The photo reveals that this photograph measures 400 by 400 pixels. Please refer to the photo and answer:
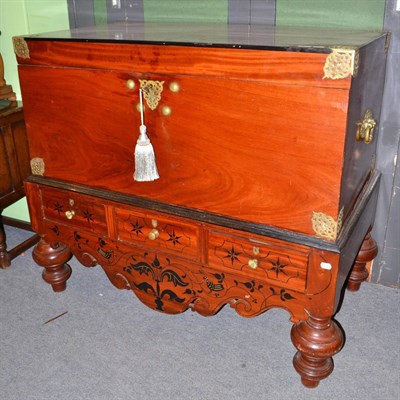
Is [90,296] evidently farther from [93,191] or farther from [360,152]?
[360,152]

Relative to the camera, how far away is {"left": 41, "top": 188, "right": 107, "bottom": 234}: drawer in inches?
65.9

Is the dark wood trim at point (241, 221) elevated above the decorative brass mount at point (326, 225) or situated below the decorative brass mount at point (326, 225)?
below

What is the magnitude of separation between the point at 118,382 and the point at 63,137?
31.8 inches

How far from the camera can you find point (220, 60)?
125 cm

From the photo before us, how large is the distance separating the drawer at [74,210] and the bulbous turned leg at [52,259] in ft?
0.54

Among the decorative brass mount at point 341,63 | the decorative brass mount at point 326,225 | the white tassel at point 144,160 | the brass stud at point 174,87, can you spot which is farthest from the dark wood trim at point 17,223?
the decorative brass mount at point 341,63

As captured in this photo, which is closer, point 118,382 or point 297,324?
point 297,324

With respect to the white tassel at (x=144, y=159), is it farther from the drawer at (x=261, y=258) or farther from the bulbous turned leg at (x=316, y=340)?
the bulbous turned leg at (x=316, y=340)

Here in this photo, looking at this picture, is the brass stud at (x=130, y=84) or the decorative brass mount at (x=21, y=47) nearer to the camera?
the brass stud at (x=130, y=84)

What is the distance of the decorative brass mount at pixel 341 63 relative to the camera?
110 cm

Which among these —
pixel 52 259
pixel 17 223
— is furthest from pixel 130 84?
pixel 17 223

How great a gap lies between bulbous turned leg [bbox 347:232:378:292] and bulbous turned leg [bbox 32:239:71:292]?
1.13 m

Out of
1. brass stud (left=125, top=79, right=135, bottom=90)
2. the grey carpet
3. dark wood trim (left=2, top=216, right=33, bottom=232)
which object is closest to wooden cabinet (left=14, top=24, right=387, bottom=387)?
brass stud (left=125, top=79, right=135, bottom=90)

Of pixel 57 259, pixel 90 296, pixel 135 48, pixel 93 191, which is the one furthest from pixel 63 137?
pixel 90 296
